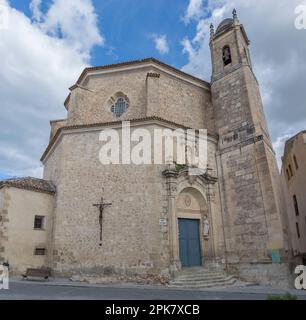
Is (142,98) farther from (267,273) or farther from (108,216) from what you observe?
(267,273)

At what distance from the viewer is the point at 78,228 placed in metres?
12.2

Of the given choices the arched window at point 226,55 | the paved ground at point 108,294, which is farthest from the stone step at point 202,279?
the arched window at point 226,55

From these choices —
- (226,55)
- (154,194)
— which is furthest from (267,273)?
(226,55)

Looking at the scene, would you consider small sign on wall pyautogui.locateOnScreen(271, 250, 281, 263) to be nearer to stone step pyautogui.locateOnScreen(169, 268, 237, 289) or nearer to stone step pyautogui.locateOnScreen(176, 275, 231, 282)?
stone step pyautogui.locateOnScreen(169, 268, 237, 289)

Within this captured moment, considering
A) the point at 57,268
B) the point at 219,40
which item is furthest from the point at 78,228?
the point at 219,40

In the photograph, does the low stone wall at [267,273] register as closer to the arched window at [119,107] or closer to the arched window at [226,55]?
the arched window at [119,107]

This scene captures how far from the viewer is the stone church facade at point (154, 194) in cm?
1168

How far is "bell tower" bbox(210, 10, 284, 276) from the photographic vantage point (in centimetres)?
1234

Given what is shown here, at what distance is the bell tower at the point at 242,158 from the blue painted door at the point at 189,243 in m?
1.44

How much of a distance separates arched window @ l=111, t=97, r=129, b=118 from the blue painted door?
21.2 feet

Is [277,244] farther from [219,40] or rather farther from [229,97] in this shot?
[219,40]

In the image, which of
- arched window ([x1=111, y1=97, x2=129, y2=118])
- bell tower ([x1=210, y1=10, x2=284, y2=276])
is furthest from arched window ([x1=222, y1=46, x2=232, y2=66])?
arched window ([x1=111, y1=97, x2=129, y2=118])
